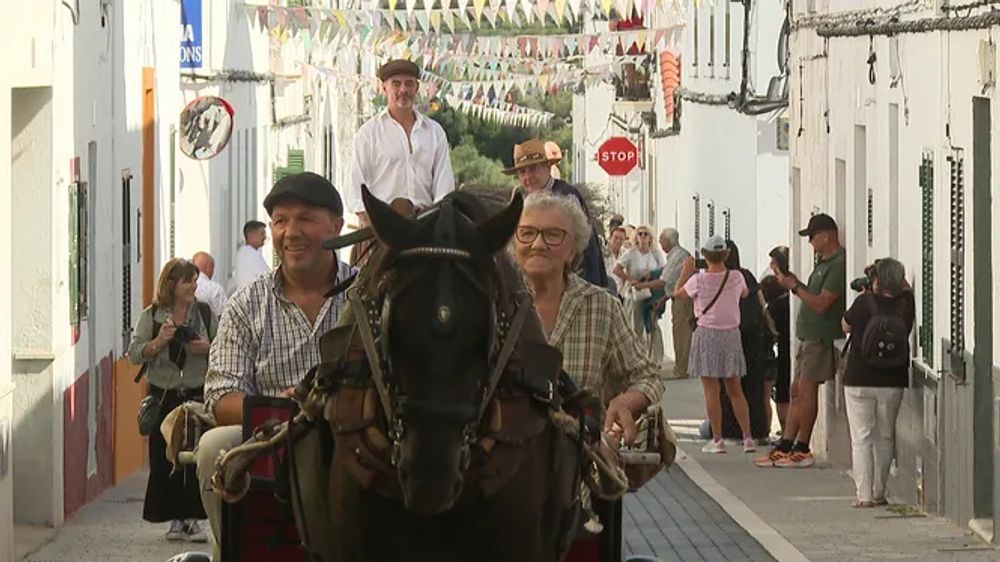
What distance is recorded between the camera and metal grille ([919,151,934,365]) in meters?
18.7

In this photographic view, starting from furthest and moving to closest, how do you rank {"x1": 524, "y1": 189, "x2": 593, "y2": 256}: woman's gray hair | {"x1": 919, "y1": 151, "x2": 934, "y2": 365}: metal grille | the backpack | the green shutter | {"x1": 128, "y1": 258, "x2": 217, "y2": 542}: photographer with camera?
the green shutter, {"x1": 919, "y1": 151, "x2": 934, "y2": 365}: metal grille, the backpack, {"x1": 128, "y1": 258, "x2": 217, "y2": 542}: photographer with camera, {"x1": 524, "y1": 189, "x2": 593, "y2": 256}: woman's gray hair

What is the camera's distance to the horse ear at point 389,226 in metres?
6.48

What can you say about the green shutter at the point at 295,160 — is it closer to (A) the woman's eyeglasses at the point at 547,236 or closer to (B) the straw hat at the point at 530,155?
(B) the straw hat at the point at 530,155

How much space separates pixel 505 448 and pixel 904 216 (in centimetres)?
1381

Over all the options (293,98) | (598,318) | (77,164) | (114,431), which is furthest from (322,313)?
(293,98)

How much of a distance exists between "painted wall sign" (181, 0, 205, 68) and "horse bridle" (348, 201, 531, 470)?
23.8 m

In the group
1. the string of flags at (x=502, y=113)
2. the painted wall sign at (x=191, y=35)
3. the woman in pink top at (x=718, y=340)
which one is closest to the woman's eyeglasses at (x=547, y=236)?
the woman in pink top at (x=718, y=340)

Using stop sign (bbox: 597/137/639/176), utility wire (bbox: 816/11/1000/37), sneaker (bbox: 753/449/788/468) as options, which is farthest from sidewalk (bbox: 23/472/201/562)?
stop sign (bbox: 597/137/639/176)

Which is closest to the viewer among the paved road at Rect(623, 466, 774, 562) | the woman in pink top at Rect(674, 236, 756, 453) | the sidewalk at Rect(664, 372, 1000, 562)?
the paved road at Rect(623, 466, 774, 562)

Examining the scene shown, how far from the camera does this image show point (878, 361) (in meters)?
18.4

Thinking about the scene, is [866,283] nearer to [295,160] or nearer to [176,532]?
[176,532]

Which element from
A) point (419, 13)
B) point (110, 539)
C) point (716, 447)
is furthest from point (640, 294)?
point (110, 539)

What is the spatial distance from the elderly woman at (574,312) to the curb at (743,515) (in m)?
6.62

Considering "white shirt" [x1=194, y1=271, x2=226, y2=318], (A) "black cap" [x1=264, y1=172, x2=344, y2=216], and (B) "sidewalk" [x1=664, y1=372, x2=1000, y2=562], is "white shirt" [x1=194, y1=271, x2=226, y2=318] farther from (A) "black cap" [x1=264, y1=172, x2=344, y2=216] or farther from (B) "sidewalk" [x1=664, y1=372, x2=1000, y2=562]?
(A) "black cap" [x1=264, y1=172, x2=344, y2=216]
